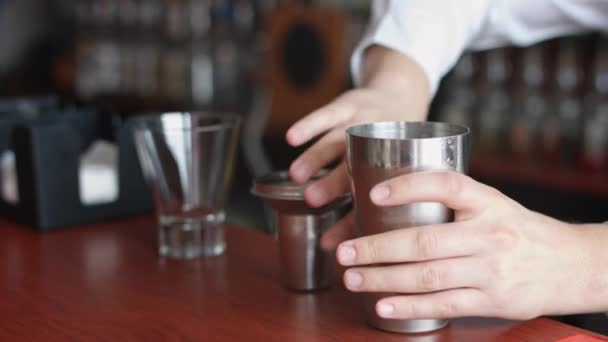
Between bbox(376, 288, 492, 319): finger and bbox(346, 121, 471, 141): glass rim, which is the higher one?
bbox(346, 121, 471, 141): glass rim

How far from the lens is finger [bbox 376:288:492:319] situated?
0.72 metres

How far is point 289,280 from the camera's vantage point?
887mm

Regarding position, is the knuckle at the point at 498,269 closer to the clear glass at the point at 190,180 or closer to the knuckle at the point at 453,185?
the knuckle at the point at 453,185

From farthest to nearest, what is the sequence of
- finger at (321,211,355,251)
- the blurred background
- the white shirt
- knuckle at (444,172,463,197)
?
the blurred background, the white shirt, finger at (321,211,355,251), knuckle at (444,172,463,197)

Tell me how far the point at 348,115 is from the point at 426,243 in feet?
0.96

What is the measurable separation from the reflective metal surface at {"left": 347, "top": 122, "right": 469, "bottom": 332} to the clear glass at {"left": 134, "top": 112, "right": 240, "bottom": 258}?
297 millimetres

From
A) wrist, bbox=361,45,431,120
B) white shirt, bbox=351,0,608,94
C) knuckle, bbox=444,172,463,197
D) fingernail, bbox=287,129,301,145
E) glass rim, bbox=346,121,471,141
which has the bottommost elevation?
knuckle, bbox=444,172,463,197

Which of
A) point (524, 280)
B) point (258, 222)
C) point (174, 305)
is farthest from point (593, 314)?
point (258, 222)

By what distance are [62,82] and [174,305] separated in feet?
13.3

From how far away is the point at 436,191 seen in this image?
70 cm

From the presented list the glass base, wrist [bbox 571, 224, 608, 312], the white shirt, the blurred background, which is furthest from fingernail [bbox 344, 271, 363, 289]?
the blurred background

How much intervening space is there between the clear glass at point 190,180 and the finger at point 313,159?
166 mm

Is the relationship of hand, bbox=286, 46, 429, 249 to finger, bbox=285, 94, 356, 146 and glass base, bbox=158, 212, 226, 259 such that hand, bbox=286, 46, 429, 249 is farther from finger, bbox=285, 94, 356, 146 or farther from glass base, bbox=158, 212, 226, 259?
glass base, bbox=158, 212, 226, 259

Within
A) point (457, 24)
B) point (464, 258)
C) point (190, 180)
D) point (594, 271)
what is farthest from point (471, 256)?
point (457, 24)
